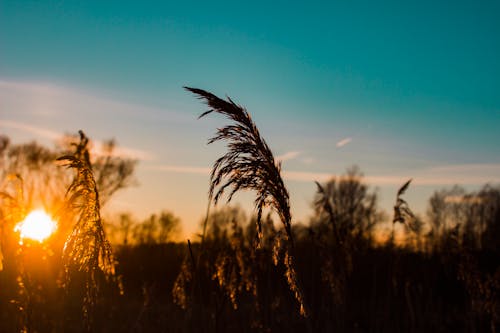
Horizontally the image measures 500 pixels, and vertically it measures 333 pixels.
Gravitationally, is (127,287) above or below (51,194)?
below

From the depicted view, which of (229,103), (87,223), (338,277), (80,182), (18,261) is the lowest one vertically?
(338,277)

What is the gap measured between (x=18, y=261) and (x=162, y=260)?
46.5 ft

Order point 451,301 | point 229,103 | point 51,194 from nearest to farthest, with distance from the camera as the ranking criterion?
point 229,103
point 451,301
point 51,194

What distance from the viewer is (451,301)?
655 inches

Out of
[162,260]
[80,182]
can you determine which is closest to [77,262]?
[80,182]

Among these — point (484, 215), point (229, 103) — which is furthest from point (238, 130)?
point (484, 215)

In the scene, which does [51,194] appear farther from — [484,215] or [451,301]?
[484,215]

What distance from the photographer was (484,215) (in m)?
60.6

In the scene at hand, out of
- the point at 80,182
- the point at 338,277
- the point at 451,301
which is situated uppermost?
the point at 80,182

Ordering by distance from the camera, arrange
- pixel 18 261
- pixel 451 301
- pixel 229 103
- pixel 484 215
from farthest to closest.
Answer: pixel 484 215
pixel 451 301
pixel 18 261
pixel 229 103

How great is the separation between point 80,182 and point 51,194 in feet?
117

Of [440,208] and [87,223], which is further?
[440,208]

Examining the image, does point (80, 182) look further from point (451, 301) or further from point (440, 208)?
point (440, 208)

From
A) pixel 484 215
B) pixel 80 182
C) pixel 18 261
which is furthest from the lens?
pixel 484 215
